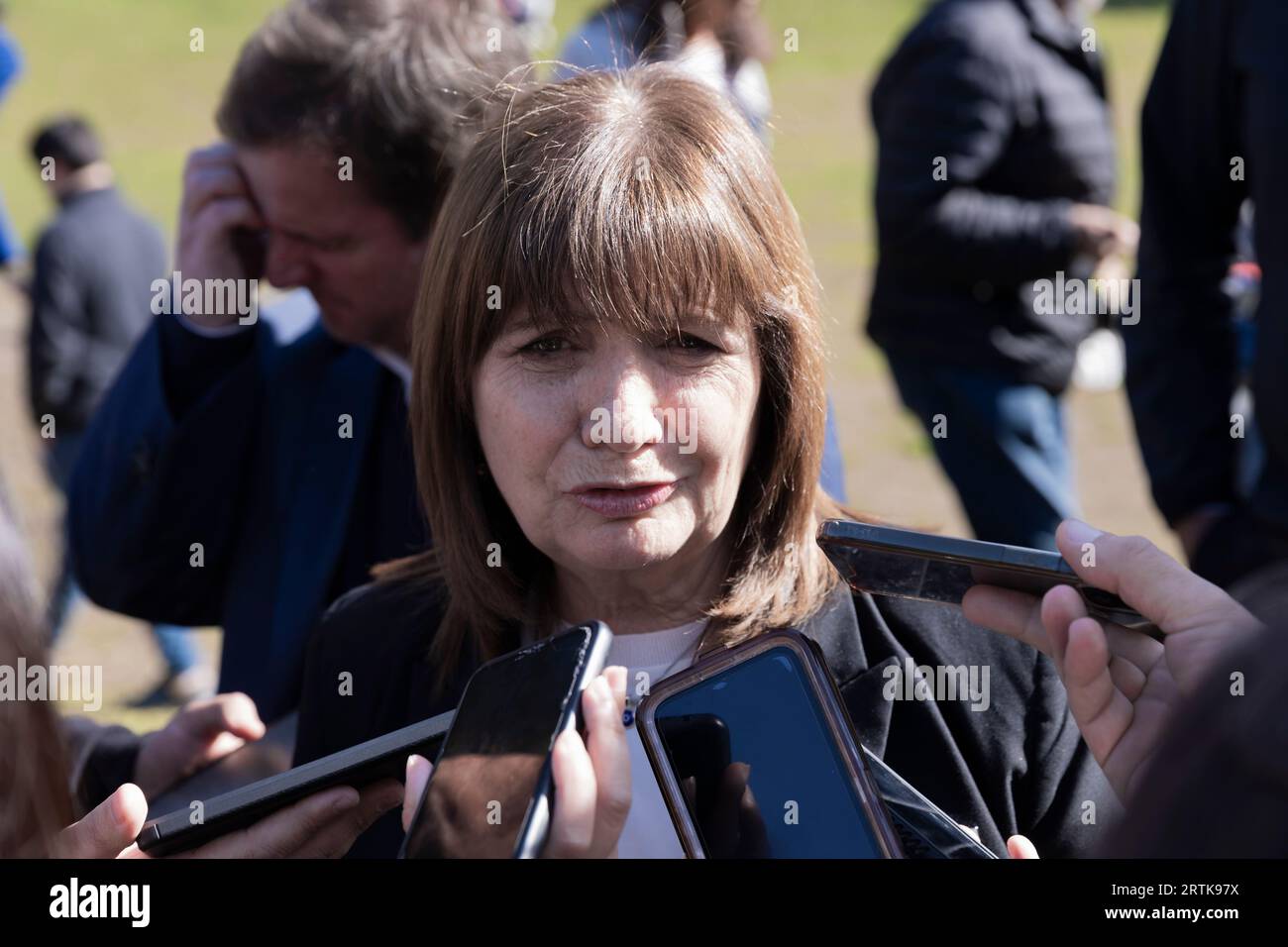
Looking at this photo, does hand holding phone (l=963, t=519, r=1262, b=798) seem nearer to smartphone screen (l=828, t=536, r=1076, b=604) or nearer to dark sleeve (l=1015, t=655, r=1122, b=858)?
smartphone screen (l=828, t=536, r=1076, b=604)

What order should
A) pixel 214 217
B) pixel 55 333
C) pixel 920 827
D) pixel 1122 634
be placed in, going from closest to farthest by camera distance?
pixel 920 827 < pixel 1122 634 < pixel 214 217 < pixel 55 333

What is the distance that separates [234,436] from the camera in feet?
8.50

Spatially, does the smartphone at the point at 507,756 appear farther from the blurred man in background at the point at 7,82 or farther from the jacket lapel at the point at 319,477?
the blurred man in background at the point at 7,82

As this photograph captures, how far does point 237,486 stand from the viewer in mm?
2611

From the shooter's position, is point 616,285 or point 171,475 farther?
point 171,475

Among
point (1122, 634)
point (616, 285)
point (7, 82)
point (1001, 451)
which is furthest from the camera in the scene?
point (7, 82)

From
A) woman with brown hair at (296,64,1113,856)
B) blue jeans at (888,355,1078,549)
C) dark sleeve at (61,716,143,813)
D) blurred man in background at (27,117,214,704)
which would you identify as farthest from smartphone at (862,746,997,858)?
blurred man in background at (27,117,214,704)

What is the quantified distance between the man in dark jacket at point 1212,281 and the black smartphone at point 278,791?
1.63 meters

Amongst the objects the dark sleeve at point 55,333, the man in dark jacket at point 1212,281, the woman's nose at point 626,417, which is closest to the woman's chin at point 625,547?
the woman's nose at point 626,417

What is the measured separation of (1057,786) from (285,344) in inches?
64.3

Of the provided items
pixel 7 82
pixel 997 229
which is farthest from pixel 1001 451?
pixel 7 82

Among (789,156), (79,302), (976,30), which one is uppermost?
(789,156)

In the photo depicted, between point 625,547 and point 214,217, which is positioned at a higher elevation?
point 214,217

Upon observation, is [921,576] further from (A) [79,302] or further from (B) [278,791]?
(A) [79,302]
